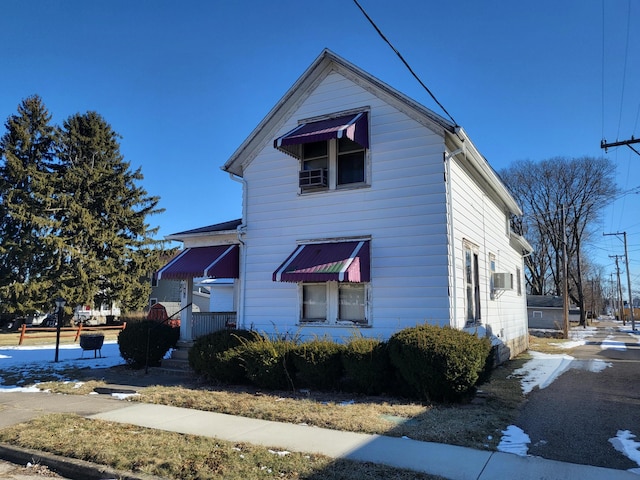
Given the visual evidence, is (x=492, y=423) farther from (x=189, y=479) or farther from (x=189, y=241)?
(x=189, y=241)

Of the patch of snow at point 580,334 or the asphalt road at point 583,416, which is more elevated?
the asphalt road at point 583,416

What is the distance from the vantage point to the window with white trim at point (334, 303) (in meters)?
10.3

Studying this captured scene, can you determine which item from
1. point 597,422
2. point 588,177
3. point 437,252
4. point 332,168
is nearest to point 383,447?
point 597,422

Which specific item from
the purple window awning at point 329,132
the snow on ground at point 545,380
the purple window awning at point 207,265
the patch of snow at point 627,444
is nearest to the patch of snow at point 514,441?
the snow on ground at point 545,380

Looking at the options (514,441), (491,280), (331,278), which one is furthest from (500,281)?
(514,441)

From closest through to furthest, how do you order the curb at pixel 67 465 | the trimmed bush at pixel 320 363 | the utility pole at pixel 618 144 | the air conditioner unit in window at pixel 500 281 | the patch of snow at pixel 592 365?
the curb at pixel 67 465 < the trimmed bush at pixel 320 363 < the patch of snow at pixel 592 365 < the air conditioner unit in window at pixel 500 281 < the utility pole at pixel 618 144

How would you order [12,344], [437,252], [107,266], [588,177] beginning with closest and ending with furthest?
[437,252] → [12,344] → [107,266] → [588,177]

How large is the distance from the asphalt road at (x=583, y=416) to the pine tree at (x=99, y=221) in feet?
103

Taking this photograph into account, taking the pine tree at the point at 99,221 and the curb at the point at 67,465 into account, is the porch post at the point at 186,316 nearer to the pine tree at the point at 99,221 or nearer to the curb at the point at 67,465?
the curb at the point at 67,465

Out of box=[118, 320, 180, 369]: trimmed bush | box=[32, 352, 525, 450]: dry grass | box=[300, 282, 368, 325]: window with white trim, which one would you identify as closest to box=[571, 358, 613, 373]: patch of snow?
box=[32, 352, 525, 450]: dry grass

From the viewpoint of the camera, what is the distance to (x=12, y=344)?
20.9 meters

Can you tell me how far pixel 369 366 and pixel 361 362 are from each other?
17cm

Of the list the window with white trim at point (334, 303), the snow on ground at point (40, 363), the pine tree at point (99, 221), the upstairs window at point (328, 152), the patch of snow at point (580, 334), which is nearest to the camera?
the window with white trim at point (334, 303)

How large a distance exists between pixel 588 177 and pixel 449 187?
4207cm
